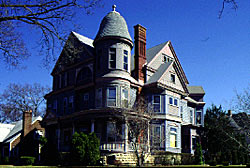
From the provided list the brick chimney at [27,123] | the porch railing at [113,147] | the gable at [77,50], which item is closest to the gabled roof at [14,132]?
the brick chimney at [27,123]

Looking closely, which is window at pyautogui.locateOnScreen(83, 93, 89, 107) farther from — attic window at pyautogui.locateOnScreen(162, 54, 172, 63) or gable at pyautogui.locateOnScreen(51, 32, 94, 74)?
attic window at pyautogui.locateOnScreen(162, 54, 172, 63)

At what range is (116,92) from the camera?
91.2 feet

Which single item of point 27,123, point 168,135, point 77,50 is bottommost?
point 168,135

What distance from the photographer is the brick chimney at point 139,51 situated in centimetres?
3133

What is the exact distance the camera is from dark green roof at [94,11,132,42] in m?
29.0

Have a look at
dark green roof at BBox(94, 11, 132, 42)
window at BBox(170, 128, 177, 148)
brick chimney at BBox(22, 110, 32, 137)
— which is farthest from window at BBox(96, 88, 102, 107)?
brick chimney at BBox(22, 110, 32, 137)

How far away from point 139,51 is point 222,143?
16.0m

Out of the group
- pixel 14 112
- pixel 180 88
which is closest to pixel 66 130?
pixel 180 88

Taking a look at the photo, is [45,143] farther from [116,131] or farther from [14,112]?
[14,112]

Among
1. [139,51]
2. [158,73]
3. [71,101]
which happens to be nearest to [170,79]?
[158,73]

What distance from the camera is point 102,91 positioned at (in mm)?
28094

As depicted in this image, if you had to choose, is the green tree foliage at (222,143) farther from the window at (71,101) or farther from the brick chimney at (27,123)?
the brick chimney at (27,123)

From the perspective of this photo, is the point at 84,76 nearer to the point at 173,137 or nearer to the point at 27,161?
the point at 27,161

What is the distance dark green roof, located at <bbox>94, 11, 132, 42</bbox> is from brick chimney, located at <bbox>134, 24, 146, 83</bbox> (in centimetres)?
210
